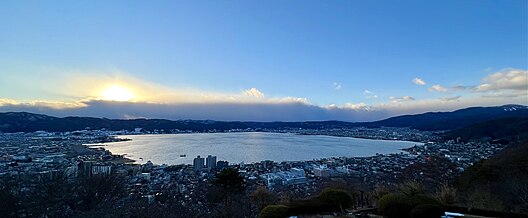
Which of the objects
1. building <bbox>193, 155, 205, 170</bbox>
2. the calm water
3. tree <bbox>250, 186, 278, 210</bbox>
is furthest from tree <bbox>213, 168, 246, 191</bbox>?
the calm water

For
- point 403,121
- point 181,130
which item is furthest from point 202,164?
point 403,121

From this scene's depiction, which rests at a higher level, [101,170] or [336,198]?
[336,198]

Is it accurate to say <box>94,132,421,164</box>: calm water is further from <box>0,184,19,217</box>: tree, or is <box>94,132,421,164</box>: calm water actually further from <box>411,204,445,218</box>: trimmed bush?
<box>411,204,445,218</box>: trimmed bush

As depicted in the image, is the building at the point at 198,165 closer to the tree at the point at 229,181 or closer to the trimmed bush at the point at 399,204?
the tree at the point at 229,181

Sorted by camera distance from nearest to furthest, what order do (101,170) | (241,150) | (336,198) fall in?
(336,198)
(101,170)
(241,150)

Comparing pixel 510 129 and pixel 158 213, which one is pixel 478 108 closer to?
pixel 510 129

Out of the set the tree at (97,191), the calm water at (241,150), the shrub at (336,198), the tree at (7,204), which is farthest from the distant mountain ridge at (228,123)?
the shrub at (336,198)

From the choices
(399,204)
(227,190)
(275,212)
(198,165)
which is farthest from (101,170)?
(399,204)

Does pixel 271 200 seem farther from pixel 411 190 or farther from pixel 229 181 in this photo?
pixel 411 190
